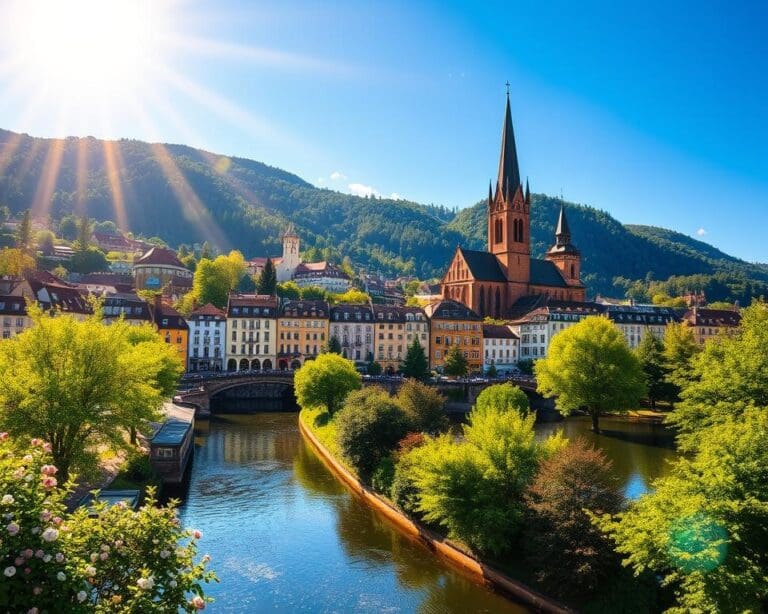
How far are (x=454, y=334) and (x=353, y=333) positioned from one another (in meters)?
16.4

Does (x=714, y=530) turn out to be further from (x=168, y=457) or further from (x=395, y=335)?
(x=395, y=335)

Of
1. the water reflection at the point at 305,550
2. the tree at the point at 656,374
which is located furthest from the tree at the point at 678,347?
the water reflection at the point at 305,550

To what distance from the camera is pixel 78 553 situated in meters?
11.5

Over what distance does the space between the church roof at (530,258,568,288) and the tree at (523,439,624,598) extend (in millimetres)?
113630

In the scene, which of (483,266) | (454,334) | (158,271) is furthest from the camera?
(158,271)

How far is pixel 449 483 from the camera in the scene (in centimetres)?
2794

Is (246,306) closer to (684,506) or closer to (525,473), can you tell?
(525,473)

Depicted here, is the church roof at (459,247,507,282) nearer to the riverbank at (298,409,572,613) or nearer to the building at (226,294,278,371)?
the building at (226,294,278,371)

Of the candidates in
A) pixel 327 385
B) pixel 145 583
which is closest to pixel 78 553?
pixel 145 583

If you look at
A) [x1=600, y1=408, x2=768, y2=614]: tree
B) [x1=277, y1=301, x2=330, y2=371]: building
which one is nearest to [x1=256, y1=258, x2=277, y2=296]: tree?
[x1=277, y1=301, x2=330, y2=371]: building

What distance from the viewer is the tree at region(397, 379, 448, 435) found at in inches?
1620

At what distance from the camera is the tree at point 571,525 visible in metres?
22.3

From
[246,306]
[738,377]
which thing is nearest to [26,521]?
[738,377]

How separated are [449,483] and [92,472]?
53.1 feet
